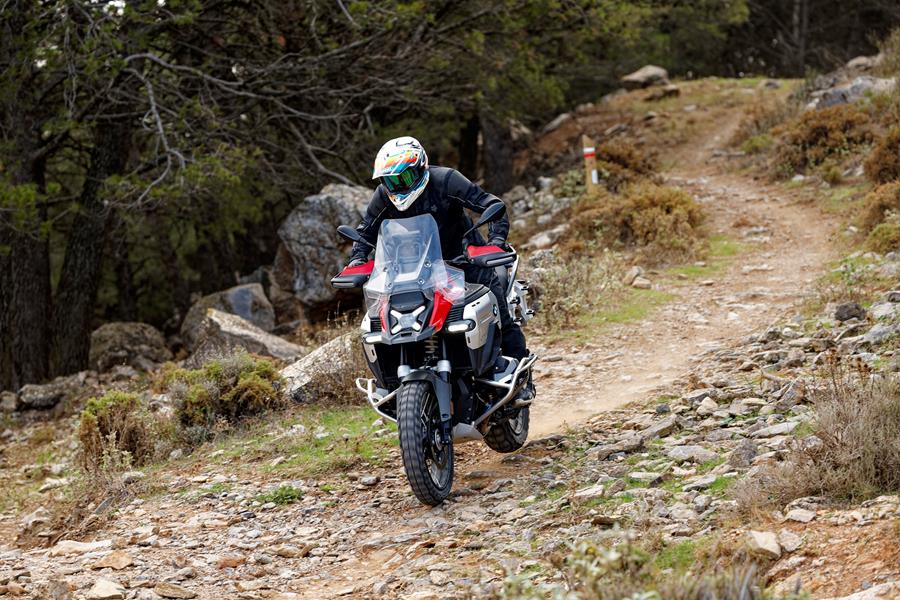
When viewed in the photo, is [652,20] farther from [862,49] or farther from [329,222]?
[862,49]

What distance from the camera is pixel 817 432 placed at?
5301mm

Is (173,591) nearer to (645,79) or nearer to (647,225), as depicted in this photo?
(647,225)

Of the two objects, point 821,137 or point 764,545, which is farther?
point 821,137

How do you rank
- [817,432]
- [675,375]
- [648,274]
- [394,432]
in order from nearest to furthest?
1. [817,432]
2. [394,432]
3. [675,375]
4. [648,274]

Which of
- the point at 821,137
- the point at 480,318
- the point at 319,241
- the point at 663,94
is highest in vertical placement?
the point at 663,94

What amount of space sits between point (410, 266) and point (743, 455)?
230 cm

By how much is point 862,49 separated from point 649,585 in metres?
39.3

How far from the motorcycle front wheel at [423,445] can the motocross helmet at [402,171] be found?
4.27 ft

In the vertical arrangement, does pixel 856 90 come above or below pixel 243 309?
above

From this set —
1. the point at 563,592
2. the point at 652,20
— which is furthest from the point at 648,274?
the point at 652,20

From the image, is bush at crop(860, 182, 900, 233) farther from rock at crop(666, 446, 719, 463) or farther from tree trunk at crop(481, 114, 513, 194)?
tree trunk at crop(481, 114, 513, 194)

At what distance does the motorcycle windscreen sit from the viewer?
6.46 metres

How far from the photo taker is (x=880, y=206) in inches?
526

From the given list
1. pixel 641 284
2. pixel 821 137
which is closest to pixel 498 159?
pixel 821 137
